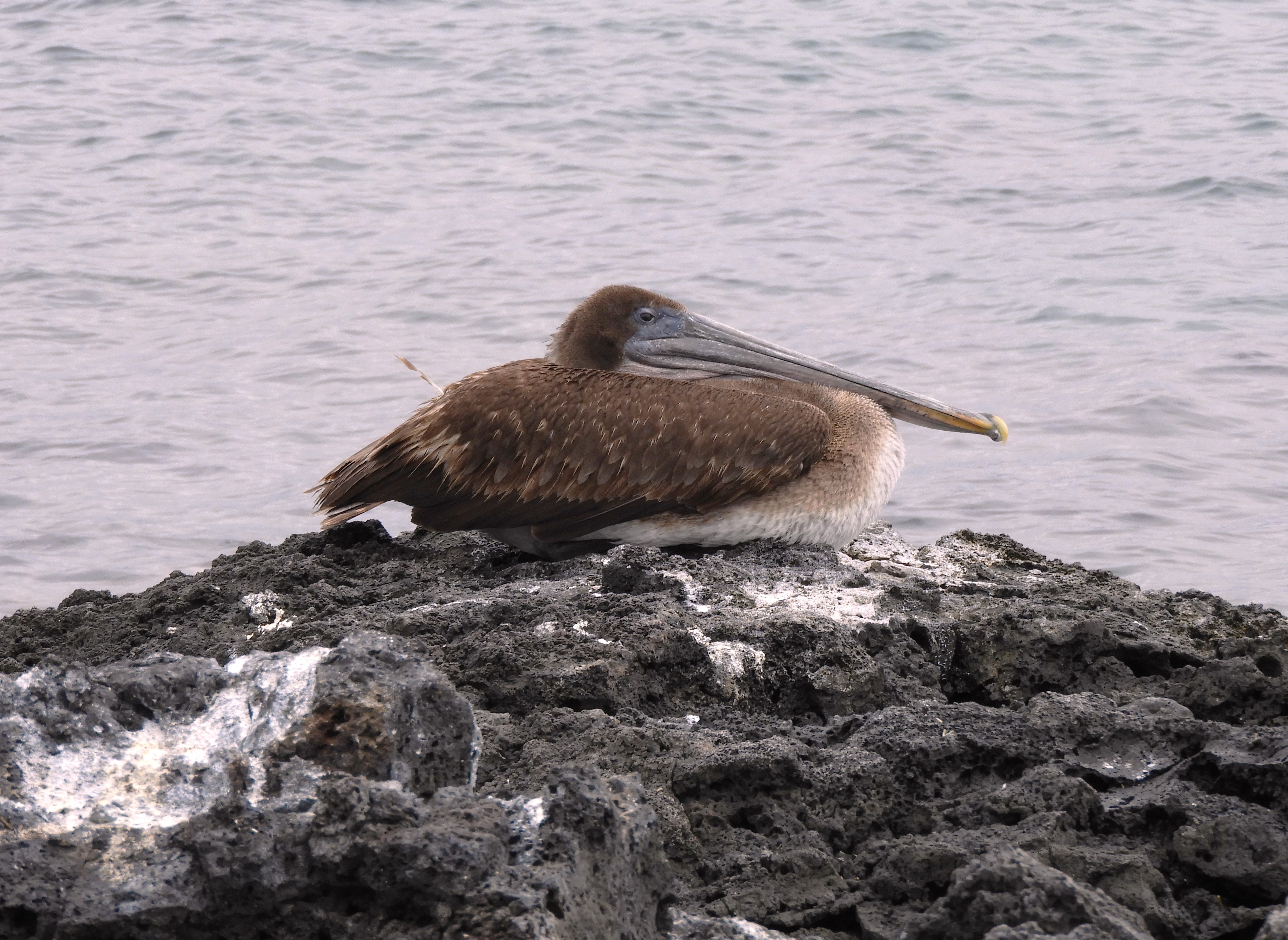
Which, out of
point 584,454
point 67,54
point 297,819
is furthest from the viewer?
point 67,54

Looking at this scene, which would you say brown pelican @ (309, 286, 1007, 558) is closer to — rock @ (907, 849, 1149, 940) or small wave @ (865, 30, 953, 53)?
rock @ (907, 849, 1149, 940)

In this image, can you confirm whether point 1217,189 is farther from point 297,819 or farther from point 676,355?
point 297,819

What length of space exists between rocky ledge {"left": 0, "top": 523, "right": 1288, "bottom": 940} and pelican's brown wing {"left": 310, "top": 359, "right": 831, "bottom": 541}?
0.23 m

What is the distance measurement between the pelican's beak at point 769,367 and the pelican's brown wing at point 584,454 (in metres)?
0.55

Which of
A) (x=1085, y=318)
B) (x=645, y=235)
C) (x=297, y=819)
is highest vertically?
(x=297, y=819)

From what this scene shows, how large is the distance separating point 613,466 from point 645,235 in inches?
294

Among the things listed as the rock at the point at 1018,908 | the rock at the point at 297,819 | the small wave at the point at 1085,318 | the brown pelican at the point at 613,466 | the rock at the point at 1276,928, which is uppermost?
the rock at the point at 297,819

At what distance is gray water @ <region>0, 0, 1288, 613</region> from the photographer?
302 inches

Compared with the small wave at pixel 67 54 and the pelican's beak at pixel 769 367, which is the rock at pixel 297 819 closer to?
the pelican's beak at pixel 769 367

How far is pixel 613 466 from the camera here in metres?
4.59

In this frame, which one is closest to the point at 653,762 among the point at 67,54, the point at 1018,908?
the point at 1018,908

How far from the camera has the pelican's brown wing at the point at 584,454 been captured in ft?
15.1

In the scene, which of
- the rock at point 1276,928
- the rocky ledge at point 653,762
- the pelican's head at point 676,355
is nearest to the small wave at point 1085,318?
the pelican's head at point 676,355

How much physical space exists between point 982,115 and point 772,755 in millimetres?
12797
